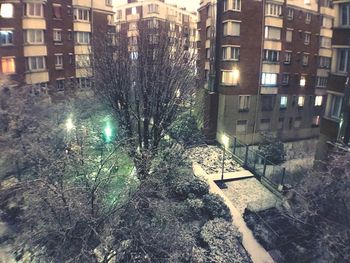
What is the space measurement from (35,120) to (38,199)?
30.9 feet

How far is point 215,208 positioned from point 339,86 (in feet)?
37.0

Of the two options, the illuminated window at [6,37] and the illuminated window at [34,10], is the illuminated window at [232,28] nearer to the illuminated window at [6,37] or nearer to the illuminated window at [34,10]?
the illuminated window at [34,10]

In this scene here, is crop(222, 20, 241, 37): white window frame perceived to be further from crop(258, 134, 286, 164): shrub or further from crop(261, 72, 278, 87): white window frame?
crop(258, 134, 286, 164): shrub

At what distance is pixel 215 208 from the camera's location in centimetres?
1475

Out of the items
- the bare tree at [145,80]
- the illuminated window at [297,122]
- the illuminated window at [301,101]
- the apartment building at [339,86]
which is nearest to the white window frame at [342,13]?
the apartment building at [339,86]

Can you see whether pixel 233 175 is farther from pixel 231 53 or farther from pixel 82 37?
pixel 82 37

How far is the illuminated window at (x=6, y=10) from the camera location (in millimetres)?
23875

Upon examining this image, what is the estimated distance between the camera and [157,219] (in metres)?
11.7

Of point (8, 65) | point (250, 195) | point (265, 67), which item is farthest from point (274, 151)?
point (8, 65)

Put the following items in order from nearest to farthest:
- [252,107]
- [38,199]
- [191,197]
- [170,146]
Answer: [38,199] → [191,197] → [170,146] → [252,107]

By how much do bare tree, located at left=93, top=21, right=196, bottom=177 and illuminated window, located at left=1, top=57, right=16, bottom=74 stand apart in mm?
11376

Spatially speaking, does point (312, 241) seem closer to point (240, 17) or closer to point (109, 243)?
point (109, 243)

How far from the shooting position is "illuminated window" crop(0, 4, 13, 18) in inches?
940

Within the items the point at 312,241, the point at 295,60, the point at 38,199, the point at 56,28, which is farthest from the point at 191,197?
the point at 56,28
